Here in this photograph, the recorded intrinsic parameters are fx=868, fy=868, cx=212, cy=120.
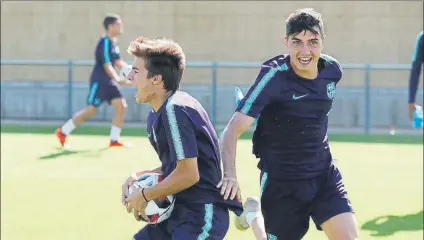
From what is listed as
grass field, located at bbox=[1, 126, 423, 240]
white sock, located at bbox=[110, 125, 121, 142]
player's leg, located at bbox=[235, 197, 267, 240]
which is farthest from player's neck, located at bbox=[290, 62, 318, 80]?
white sock, located at bbox=[110, 125, 121, 142]

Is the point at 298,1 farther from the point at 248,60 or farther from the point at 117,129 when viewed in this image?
the point at 117,129

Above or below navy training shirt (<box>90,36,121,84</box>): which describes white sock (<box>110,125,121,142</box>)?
below

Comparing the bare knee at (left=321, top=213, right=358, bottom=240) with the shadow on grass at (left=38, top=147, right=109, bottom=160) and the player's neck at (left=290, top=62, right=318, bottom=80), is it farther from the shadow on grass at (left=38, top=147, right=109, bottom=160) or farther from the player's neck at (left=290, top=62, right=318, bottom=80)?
the shadow on grass at (left=38, top=147, right=109, bottom=160)

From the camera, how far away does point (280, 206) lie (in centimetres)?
595

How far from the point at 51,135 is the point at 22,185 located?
6740 millimetres

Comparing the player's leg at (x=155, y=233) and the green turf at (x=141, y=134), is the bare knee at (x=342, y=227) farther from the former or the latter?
the green turf at (x=141, y=134)

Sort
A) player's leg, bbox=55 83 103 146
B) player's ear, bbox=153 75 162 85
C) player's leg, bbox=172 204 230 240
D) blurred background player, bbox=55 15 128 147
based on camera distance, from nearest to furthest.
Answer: player's leg, bbox=172 204 230 240, player's ear, bbox=153 75 162 85, blurred background player, bbox=55 15 128 147, player's leg, bbox=55 83 103 146

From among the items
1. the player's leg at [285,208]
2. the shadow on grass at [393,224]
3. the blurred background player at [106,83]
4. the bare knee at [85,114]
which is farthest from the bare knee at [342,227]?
the bare knee at [85,114]

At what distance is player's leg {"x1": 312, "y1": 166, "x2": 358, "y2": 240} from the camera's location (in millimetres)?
5688

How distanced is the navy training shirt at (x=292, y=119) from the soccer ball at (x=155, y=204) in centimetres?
87

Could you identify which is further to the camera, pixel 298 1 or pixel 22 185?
pixel 298 1

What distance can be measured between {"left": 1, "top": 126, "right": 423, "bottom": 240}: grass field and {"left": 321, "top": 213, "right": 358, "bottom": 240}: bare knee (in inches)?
89.4

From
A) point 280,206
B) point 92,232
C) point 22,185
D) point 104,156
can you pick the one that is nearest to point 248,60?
point 104,156

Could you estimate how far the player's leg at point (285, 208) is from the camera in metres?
5.91
